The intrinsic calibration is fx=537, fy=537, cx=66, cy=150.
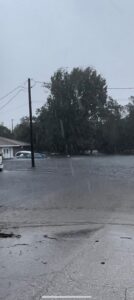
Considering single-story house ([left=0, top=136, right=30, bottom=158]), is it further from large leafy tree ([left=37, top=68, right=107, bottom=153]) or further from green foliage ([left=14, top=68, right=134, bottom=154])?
large leafy tree ([left=37, top=68, right=107, bottom=153])

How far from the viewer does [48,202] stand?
53.6ft

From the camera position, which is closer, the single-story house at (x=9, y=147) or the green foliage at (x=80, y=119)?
the single-story house at (x=9, y=147)

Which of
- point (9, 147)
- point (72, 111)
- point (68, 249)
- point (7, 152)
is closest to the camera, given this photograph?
point (68, 249)

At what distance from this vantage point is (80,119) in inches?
3981

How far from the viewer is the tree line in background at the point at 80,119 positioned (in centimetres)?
9869

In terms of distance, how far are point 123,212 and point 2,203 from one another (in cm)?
436

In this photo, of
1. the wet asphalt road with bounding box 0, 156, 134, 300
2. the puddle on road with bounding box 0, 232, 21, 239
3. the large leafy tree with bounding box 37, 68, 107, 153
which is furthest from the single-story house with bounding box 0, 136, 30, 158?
the puddle on road with bounding box 0, 232, 21, 239

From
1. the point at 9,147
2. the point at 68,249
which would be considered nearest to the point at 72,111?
the point at 9,147

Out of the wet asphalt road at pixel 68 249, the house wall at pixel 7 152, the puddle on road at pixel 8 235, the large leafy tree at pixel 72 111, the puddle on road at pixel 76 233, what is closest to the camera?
the wet asphalt road at pixel 68 249

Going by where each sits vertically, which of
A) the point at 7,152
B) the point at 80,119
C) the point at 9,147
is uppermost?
the point at 80,119

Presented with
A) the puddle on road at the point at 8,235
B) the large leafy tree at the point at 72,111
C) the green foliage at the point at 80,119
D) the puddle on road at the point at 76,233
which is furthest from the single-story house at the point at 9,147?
the puddle on road at the point at 8,235

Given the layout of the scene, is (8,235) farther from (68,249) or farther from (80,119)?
(80,119)

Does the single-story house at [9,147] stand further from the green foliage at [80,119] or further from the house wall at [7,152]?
the green foliage at [80,119]

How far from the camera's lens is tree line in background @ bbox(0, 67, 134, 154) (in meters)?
98.7
